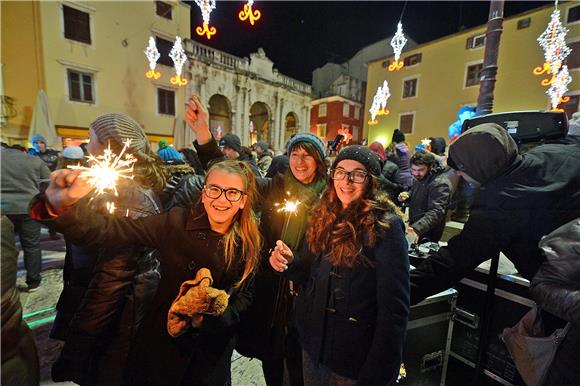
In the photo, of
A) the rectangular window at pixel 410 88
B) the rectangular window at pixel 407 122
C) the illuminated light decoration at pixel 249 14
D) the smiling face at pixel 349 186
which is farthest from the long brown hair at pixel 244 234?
the rectangular window at pixel 410 88

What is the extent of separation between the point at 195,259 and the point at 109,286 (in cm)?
55

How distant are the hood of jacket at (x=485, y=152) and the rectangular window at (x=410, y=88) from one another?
25423 mm

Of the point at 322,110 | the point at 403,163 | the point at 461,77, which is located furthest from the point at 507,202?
the point at 322,110

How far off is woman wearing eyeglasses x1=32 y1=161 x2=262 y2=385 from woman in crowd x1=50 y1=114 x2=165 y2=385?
0.12 metres


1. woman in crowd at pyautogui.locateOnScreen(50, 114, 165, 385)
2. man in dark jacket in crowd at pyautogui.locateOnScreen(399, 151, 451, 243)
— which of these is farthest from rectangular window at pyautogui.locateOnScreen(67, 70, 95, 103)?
man in dark jacket in crowd at pyautogui.locateOnScreen(399, 151, 451, 243)

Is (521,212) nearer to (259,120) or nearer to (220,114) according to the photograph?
(220,114)

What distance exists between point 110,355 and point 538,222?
295 centimetres

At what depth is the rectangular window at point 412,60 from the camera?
905 inches

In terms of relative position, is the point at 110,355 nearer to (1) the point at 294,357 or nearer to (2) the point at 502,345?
(1) the point at 294,357

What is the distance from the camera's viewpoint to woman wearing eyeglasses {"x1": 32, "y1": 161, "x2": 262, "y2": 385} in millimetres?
1642

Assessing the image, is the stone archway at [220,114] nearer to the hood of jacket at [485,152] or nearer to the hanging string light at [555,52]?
the hanging string light at [555,52]

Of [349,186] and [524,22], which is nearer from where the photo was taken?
[349,186]

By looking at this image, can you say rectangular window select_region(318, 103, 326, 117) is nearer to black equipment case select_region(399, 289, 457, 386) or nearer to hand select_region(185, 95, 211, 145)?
hand select_region(185, 95, 211, 145)

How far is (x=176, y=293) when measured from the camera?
5.57 ft
